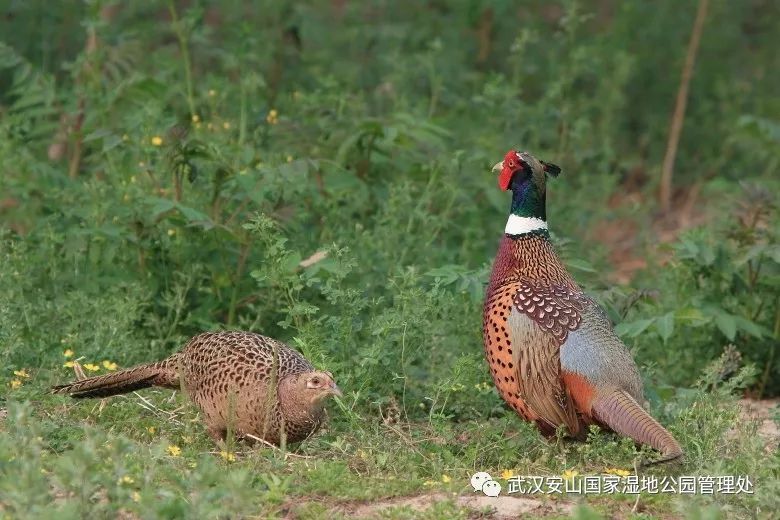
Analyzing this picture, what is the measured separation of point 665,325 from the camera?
636 centimetres

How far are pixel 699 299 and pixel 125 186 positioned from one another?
2862mm

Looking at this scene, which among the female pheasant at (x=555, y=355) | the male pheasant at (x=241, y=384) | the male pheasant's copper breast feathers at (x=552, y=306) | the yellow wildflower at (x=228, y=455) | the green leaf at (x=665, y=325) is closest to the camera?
the yellow wildflower at (x=228, y=455)

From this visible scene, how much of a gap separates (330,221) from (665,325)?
1910 millimetres

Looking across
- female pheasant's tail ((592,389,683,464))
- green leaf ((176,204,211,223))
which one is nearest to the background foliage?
green leaf ((176,204,211,223))

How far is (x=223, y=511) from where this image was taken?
426cm

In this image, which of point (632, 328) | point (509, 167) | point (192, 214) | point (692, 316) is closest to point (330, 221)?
point (192, 214)

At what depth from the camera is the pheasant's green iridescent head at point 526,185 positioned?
20.0 feet

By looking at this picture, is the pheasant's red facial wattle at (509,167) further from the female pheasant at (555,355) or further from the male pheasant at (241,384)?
the male pheasant at (241,384)

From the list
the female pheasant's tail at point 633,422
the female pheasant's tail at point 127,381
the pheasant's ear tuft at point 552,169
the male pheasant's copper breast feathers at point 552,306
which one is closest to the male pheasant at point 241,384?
the female pheasant's tail at point 127,381

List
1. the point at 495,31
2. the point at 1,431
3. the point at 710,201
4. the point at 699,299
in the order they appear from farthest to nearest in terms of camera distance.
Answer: the point at 495,31 → the point at 710,201 → the point at 699,299 → the point at 1,431

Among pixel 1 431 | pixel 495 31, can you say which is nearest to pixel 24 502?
pixel 1 431

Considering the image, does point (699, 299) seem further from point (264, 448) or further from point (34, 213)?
point (34, 213)

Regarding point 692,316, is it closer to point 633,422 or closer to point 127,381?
point 633,422

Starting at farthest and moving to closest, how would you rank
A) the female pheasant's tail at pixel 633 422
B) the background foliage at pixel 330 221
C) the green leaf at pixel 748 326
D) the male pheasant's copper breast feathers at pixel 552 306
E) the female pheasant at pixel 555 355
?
the green leaf at pixel 748 326 → the background foliage at pixel 330 221 → the male pheasant's copper breast feathers at pixel 552 306 → the female pheasant at pixel 555 355 → the female pheasant's tail at pixel 633 422
